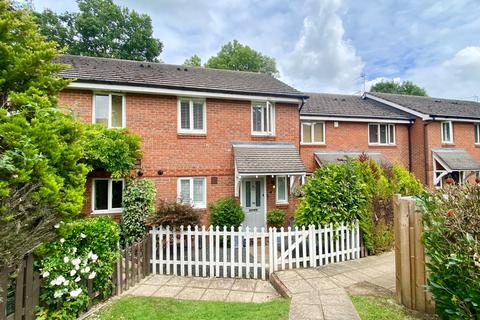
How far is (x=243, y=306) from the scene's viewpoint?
17.5 ft

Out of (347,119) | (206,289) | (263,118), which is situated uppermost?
(347,119)

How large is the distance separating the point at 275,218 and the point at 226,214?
98.2 inches

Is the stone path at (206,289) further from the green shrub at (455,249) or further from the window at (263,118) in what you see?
the window at (263,118)

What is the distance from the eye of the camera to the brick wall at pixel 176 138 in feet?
35.0

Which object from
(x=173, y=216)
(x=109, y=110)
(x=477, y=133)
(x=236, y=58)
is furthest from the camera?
(x=236, y=58)

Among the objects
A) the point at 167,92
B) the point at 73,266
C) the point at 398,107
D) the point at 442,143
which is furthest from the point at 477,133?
the point at 73,266

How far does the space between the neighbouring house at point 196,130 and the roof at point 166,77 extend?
0.05 meters

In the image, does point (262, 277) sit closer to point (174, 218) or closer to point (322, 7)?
point (174, 218)

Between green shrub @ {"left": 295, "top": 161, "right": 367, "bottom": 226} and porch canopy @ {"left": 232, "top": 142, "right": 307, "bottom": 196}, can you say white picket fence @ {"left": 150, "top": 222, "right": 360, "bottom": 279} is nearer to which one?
green shrub @ {"left": 295, "top": 161, "right": 367, "bottom": 226}

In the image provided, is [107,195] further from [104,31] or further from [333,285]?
[104,31]

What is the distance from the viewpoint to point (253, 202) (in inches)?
478

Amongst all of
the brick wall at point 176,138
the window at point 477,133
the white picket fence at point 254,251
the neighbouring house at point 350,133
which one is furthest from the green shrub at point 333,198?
the window at point 477,133

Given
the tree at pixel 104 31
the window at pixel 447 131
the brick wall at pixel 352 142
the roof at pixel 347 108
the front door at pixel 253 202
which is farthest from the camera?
the tree at pixel 104 31

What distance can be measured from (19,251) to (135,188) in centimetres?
563
